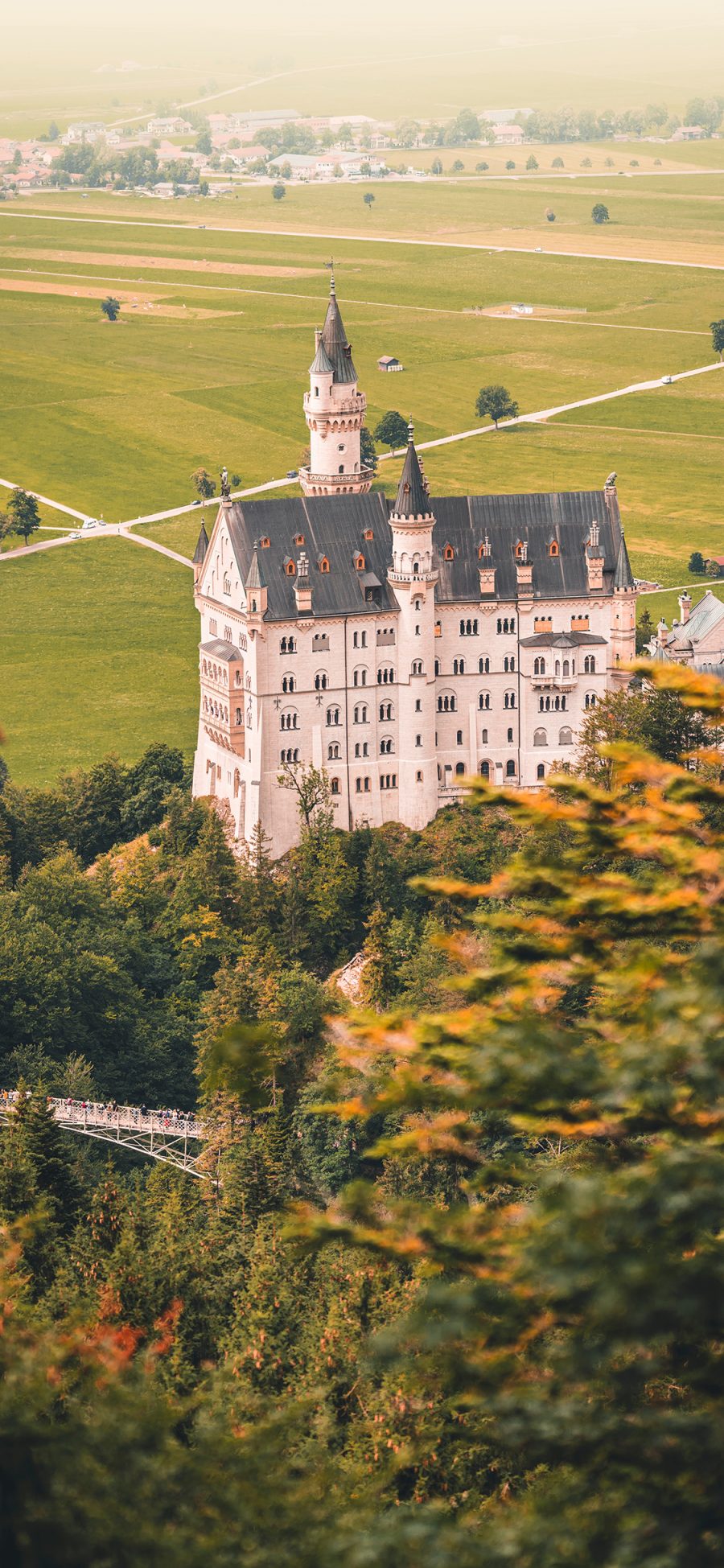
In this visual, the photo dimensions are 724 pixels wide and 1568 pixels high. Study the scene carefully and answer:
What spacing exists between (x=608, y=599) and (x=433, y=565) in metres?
9.60

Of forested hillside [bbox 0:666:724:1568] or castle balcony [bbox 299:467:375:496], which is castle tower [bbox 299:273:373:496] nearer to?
castle balcony [bbox 299:467:375:496]

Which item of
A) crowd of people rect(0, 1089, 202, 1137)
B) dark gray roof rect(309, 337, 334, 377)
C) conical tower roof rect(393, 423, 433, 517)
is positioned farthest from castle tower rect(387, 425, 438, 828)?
crowd of people rect(0, 1089, 202, 1137)

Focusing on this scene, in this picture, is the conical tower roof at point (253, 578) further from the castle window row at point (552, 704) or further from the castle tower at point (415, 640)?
the castle window row at point (552, 704)

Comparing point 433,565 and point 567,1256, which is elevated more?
point 433,565

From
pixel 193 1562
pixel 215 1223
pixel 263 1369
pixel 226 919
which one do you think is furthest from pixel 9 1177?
pixel 193 1562

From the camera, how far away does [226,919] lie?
12825cm

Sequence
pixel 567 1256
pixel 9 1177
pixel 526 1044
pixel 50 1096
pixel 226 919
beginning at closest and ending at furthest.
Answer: pixel 567 1256
pixel 526 1044
pixel 9 1177
pixel 50 1096
pixel 226 919

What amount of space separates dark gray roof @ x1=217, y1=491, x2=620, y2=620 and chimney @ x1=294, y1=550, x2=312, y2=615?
0.52m

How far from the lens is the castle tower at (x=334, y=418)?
14412cm

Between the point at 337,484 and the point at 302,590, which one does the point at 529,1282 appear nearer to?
the point at 302,590

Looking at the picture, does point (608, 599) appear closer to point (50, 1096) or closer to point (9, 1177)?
point (50, 1096)

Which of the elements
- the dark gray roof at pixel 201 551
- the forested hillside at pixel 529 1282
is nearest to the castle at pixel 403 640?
the dark gray roof at pixel 201 551

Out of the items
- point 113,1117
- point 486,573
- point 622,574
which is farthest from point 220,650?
point 113,1117

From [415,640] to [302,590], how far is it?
6.87 meters
